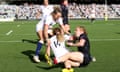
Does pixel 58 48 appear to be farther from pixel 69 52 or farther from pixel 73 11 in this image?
pixel 73 11

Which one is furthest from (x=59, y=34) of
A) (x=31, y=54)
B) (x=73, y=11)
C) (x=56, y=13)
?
(x=73, y=11)

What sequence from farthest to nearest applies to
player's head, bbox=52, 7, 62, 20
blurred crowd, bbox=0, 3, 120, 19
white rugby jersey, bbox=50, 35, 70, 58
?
blurred crowd, bbox=0, 3, 120, 19
player's head, bbox=52, 7, 62, 20
white rugby jersey, bbox=50, 35, 70, 58

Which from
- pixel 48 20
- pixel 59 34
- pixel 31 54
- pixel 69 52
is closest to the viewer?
pixel 59 34

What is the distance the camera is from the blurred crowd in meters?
51.9

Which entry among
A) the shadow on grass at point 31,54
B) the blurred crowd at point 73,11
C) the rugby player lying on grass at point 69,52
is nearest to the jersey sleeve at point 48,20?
the rugby player lying on grass at point 69,52

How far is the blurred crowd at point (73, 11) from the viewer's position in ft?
170

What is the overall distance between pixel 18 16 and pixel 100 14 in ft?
33.0

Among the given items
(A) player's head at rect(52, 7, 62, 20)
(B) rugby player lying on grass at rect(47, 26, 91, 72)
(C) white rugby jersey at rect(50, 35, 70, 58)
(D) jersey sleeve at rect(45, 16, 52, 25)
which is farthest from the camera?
(D) jersey sleeve at rect(45, 16, 52, 25)

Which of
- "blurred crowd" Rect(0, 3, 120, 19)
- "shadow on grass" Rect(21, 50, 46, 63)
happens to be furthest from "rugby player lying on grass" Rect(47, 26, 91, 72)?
"blurred crowd" Rect(0, 3, 120, 19)

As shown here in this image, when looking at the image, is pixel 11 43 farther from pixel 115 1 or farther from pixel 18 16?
pixel 115 1

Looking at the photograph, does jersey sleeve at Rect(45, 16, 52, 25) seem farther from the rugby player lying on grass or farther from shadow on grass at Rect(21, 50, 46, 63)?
shadow on grass at Rect(21, 50, 46, 63)

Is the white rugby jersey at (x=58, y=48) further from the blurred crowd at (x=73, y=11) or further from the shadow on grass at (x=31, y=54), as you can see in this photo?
the blurred crowd at (x=73, y=11)

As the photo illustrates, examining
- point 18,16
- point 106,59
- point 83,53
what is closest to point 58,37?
point 83,53

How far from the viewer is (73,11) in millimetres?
53406
